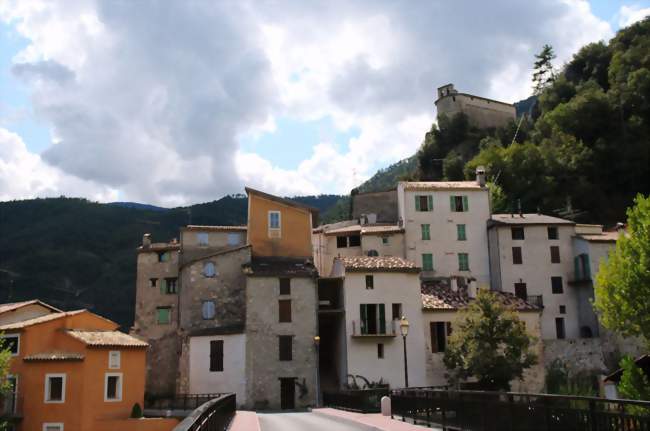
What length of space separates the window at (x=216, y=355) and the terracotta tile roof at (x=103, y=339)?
533 centimetres

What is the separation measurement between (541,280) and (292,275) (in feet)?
71.0

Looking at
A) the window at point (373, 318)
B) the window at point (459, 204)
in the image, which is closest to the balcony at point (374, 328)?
the window at point (373, 318)

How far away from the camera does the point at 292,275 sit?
45.0m

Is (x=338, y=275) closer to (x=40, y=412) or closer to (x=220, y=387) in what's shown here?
(x=220, y=387)

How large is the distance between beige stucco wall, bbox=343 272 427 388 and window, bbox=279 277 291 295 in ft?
12.9

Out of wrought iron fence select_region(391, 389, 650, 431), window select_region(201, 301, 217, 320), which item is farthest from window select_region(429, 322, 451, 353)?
wrought iron fence select_region(391, 389, 650, 431)

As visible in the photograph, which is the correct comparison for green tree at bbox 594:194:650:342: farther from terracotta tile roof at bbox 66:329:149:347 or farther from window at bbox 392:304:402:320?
terracotta tile roof at bbox 66:329:149:347

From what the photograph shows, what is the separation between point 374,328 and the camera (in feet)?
145

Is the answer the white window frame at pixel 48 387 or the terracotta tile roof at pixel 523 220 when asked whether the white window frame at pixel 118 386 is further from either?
the terracotta tile roof at pixel 523 220

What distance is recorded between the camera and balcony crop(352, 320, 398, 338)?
144 ft

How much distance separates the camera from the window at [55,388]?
135 feet

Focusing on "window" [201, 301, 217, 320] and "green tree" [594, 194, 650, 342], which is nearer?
"green tree" [594, 194, 650, 342]

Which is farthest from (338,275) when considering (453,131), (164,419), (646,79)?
(453,131)

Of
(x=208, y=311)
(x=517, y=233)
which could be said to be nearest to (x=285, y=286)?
(x=208, y=311)
